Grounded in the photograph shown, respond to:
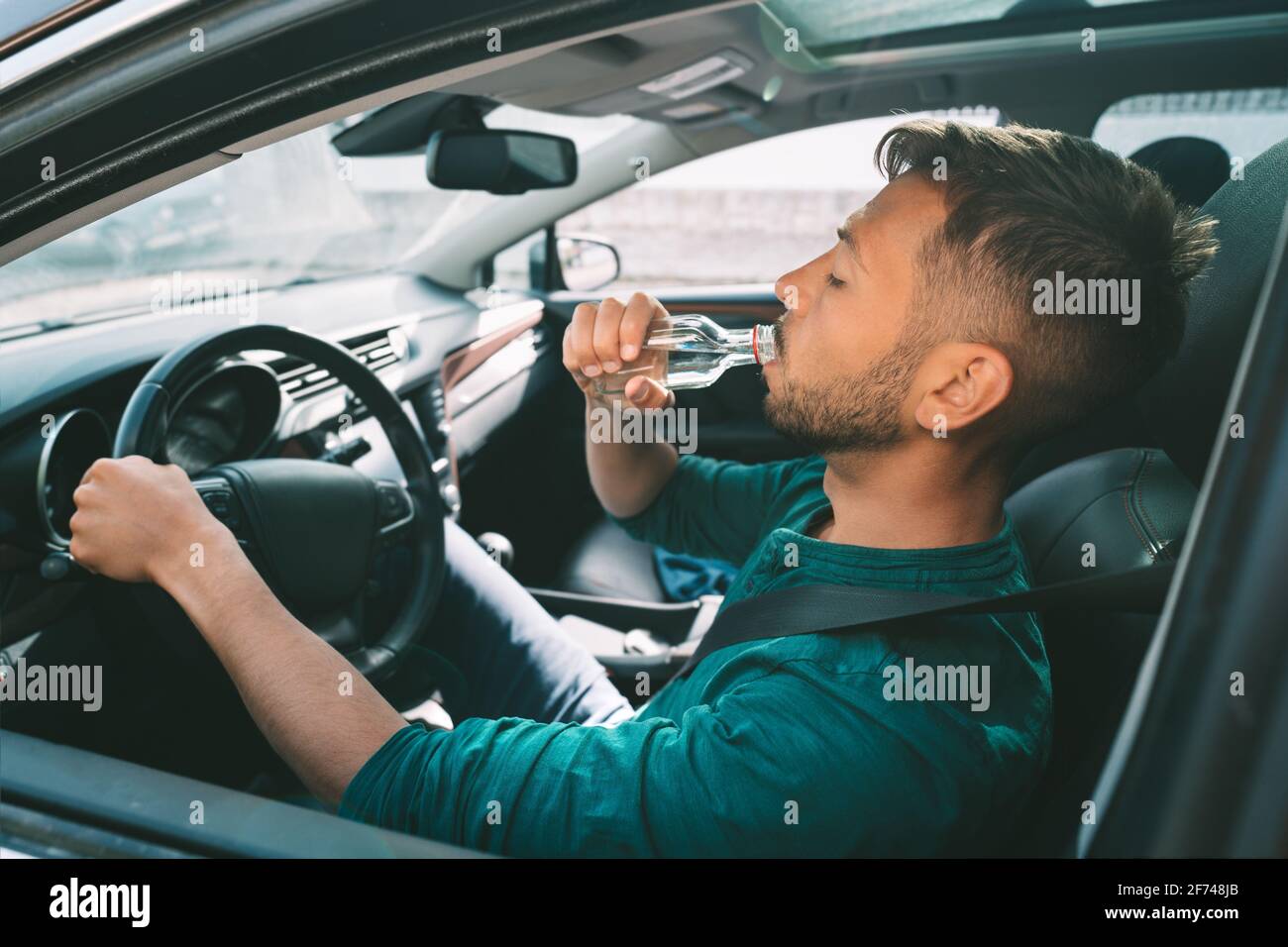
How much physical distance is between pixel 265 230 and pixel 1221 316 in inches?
215

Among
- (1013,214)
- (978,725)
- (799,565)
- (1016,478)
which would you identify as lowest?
(978,725)

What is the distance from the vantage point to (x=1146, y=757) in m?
0.64

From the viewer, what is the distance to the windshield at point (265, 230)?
2545 millimetres

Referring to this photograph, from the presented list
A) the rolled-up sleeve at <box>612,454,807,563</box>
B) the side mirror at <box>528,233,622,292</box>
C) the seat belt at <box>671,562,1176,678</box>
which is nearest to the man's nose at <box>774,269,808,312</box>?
Answer: the seat belt at <box>671,562,1176,678</box>

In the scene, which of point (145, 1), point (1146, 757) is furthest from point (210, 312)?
point (1146, 757)

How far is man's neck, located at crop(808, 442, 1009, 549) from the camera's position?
1181 millimetres

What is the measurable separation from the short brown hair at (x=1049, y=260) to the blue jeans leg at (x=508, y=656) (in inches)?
36.1

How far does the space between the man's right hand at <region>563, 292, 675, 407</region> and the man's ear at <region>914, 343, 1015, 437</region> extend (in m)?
0.40

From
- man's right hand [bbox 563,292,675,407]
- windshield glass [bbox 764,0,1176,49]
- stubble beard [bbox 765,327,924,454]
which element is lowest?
stubble beard [bbox 765,327,924,454]

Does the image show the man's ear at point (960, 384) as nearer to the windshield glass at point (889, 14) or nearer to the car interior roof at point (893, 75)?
the car interior roof at point (893, 75)

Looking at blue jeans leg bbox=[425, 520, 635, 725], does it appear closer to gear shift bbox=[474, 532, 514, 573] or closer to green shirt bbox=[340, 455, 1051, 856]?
gear shift bbox=[474, 532, 514, 573]

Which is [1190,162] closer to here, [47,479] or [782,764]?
[782,764]
